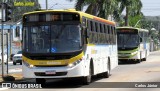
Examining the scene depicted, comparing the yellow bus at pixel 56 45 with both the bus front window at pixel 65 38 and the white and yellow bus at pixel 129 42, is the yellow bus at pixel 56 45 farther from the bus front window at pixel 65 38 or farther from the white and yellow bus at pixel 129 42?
the white and yellow bus at pixel 129 42

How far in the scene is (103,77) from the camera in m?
26.1

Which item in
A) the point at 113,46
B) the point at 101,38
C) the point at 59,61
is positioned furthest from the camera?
the point at 113,46

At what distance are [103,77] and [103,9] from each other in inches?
853

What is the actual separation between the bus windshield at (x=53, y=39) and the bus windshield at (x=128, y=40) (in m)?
23.5

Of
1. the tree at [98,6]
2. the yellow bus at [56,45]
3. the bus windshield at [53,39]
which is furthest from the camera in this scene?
the tree at [98,6]

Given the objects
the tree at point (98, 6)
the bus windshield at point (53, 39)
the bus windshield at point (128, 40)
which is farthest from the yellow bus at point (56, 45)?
the tree at point (98, 6)

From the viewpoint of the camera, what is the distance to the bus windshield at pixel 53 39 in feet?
64.1

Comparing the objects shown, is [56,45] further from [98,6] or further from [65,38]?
[98,6]

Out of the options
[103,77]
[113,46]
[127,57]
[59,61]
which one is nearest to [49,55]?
[59,61]

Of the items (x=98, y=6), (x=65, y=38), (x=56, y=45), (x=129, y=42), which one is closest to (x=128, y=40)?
(x=129, y=42)

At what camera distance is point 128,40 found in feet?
141

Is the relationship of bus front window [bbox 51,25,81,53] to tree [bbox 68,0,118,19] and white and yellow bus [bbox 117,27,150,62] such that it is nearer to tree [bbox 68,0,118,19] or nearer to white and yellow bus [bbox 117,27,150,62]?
white and yellow bus [bbox 117,27,150,62]

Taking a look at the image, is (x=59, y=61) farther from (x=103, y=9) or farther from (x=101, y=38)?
(x=103, y=9)

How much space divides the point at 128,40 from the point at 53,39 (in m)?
24.0
